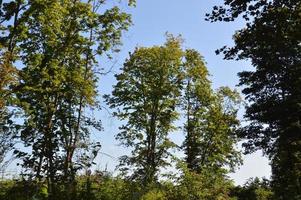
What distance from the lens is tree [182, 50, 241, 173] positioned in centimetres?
3816

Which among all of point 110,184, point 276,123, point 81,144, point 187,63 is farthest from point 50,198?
point 187,63

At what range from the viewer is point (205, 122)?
38938mm

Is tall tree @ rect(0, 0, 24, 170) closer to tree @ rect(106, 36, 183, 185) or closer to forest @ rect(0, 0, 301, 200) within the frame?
forest @ rect(0, 0, 301, 200)

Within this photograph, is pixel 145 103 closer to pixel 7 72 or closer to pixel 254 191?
pixel 254 191

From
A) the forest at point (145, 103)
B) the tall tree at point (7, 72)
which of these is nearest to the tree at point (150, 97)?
the forest at point (145, 103)

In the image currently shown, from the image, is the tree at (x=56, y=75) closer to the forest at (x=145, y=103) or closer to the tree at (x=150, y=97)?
the forest at (x=145, y=103)

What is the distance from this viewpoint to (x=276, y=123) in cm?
3180

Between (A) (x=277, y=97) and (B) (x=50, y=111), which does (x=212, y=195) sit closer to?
(B) (x=50, y=111)

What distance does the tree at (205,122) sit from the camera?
38.2 meters

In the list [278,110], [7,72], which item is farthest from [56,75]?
[278,110]

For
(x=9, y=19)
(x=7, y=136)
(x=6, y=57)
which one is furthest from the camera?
(x=9, y=19)

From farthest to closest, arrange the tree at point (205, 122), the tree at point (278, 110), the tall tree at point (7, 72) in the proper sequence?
the tree at point (205, 122) < the tree at point (278, 110) < the tall tree at point (7, 72)

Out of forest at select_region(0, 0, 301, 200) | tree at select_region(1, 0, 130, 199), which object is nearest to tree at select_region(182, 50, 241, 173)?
forest at select_region(0, 0, 301, 200)

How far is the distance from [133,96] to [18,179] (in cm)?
2195
